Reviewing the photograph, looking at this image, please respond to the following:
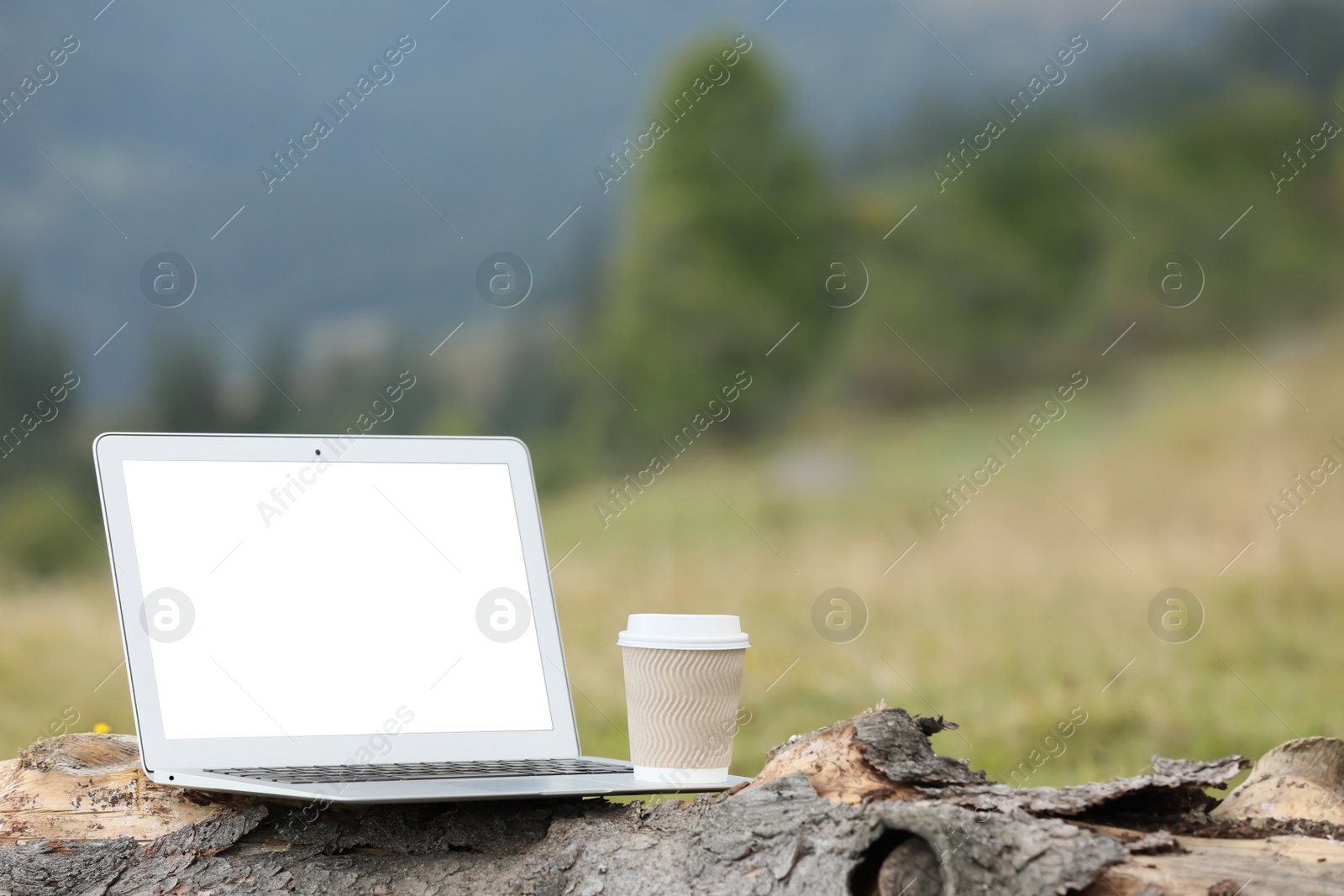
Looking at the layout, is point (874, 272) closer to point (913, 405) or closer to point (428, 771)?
point (913, 405)

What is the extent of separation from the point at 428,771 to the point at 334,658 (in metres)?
0.21

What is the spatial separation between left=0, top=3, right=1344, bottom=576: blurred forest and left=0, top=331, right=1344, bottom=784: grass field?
0.89 ft

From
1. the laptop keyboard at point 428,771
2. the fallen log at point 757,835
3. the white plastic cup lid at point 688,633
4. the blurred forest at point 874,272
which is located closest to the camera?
the fallen log at point 757,835

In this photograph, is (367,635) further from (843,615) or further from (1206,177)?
(1206,177)

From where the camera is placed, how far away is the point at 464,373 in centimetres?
652

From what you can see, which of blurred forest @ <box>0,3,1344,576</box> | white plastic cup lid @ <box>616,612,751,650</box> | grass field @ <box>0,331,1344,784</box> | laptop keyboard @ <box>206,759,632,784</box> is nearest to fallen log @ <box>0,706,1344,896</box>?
laptop keyboard @ <box>206,759,632,784</box>

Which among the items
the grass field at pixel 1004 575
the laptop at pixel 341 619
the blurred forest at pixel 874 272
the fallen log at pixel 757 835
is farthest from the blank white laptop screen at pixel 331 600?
the blurred forest at pixel 874 272

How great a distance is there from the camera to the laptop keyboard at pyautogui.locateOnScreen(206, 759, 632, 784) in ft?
4.58

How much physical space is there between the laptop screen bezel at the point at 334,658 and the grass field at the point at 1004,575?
7.14 ft

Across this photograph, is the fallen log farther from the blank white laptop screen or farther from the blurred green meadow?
the blurred green meadow

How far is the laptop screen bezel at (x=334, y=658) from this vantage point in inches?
55.9

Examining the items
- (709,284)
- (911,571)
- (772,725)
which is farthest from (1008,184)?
(772,725)

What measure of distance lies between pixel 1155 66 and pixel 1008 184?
1013 mm

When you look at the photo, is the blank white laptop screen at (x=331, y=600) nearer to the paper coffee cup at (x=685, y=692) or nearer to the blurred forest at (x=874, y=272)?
the paper coffee cup at (x=685, y=692)
